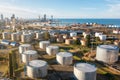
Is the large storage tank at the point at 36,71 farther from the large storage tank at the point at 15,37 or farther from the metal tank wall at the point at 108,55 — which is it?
the large storage tank at the point at 15,37

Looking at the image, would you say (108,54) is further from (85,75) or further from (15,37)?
(15,37)

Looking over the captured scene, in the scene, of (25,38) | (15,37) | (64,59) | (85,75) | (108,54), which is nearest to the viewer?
(85,75)

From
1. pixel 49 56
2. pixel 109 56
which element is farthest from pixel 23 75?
pixel 109 56

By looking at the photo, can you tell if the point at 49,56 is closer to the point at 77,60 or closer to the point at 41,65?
the point at 77,60

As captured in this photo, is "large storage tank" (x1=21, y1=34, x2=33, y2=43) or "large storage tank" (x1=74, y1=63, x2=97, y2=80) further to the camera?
"large storage tank" (x1=21, y1=34, x2=33, y2=43)

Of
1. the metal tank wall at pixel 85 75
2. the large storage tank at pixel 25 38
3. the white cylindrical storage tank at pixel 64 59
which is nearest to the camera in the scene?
the metal tank wall at pixel 85 75

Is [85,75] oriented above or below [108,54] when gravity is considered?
below

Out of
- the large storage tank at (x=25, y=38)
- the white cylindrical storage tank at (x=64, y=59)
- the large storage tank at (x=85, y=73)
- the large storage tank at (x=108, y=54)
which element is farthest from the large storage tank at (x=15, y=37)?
the large storage tank at (x=85, y=73)

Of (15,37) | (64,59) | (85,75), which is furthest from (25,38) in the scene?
(85,75)

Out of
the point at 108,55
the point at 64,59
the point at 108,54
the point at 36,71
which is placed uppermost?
the point at 108,54

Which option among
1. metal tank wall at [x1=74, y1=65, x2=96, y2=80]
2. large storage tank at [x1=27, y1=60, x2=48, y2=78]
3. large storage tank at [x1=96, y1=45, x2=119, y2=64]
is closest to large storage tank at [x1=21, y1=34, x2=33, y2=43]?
large storage tank at [x1=96, y1=45, x2=119, y2=64]

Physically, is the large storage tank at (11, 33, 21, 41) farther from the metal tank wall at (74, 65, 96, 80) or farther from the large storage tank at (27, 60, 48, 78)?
the metal tank wall at (74, 65, 96, 80)
